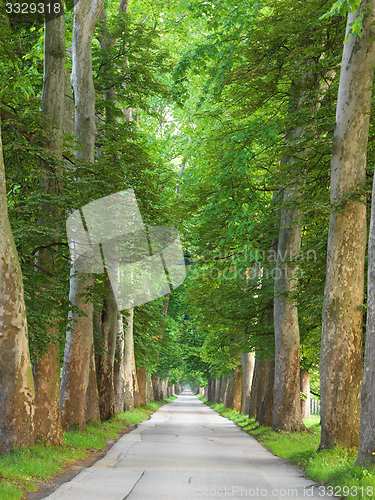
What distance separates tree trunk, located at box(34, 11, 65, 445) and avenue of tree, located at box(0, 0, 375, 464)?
33mm

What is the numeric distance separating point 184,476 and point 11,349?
3494 mm

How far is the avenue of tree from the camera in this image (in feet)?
30.6

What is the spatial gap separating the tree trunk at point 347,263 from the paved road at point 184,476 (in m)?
1.35

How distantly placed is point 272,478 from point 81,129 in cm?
975

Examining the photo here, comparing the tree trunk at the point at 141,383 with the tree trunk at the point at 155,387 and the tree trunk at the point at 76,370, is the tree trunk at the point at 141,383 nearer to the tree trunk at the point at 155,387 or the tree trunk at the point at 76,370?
the tree trunk at the point at 155,387

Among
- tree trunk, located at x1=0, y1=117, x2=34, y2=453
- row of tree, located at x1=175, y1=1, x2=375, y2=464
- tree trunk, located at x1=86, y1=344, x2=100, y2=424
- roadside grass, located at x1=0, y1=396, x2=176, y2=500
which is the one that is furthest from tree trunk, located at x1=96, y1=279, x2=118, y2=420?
tree trunk, located at x1=0, y1=117, x2=34, y2=453

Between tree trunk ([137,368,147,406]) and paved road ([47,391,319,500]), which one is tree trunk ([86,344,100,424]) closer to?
paved road ([47,391,319,500])

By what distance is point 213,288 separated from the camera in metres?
19.8

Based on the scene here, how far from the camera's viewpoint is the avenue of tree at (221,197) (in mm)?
9312

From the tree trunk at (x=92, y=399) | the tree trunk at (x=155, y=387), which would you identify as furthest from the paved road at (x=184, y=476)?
the tree trunk at (x=155, y=387)

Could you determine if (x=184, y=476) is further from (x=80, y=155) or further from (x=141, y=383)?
(x=141, y=383)

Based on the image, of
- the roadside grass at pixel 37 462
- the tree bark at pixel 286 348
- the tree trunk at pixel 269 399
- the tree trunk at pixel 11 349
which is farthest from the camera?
the tree trunk at pixel 269 399
